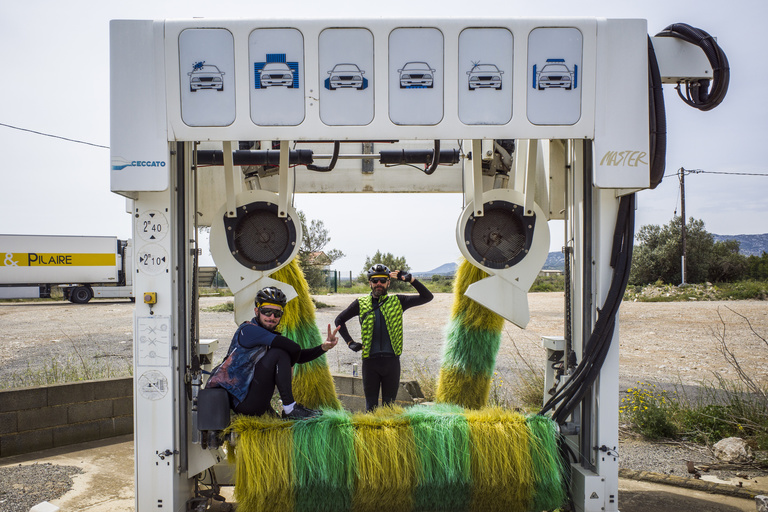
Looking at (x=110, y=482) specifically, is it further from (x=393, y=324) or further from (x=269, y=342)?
(x=393, y=324)

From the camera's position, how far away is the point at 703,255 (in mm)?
35844

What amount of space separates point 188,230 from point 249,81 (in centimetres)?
110

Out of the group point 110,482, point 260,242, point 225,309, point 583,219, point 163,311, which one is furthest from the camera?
point 225,309

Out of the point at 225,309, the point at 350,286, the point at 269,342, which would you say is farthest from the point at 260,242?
the point at 350,286

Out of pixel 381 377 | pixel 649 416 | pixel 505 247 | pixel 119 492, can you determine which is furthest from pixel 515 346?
pixel 119 492

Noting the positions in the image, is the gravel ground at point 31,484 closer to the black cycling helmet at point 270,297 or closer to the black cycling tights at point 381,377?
the black cycling helmet at point 270,297

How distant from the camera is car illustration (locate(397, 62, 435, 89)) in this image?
3469 mm

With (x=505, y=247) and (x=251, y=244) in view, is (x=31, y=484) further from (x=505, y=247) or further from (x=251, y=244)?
(x=505, y=247)

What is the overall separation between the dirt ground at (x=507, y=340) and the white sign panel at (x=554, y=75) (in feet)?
13.4

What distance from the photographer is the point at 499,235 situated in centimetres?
449

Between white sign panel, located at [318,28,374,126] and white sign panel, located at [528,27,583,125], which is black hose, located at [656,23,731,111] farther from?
white sign panel, located at [318,28,374,126]

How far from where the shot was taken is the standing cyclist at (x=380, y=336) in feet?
16.4

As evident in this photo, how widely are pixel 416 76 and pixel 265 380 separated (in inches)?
83.2

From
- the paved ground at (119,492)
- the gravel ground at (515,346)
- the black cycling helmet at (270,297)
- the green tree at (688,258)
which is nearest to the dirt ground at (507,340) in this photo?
the gravel ground at (515,346)
